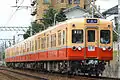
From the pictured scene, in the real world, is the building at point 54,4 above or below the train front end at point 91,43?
above

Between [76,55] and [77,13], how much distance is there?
56.6 meters

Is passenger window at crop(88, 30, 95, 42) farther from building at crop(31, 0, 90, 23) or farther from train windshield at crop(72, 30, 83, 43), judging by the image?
building at crop(31, 0, 90, 23)

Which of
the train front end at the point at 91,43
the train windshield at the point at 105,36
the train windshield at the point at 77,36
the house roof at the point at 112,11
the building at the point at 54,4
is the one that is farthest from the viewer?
the building at the point at 54,4

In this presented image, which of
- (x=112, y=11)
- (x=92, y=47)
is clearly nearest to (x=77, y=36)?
(x=92, y=47)

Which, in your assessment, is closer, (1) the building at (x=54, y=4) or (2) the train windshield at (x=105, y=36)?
(2) the train windshield at (x=105, y=36)

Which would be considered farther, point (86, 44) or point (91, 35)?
point (91, 35)

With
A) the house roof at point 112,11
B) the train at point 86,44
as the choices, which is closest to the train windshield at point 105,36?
the train at point 86,44

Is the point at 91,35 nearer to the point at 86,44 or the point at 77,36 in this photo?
the point at 86,44

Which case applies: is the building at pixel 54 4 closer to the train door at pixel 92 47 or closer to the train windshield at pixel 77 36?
the train windshield at pixel 77 36

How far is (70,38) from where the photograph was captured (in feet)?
64.7

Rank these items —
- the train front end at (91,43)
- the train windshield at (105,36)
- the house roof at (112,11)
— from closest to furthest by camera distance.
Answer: the train front end at (91,43), the train windshield at (105,36), the house roof at (112,11)

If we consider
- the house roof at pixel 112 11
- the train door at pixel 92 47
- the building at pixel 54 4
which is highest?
the building at pixel 54 4

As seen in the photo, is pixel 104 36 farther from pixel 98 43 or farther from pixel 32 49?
pixel 32 49

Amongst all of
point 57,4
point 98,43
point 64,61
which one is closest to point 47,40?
point 64,61
